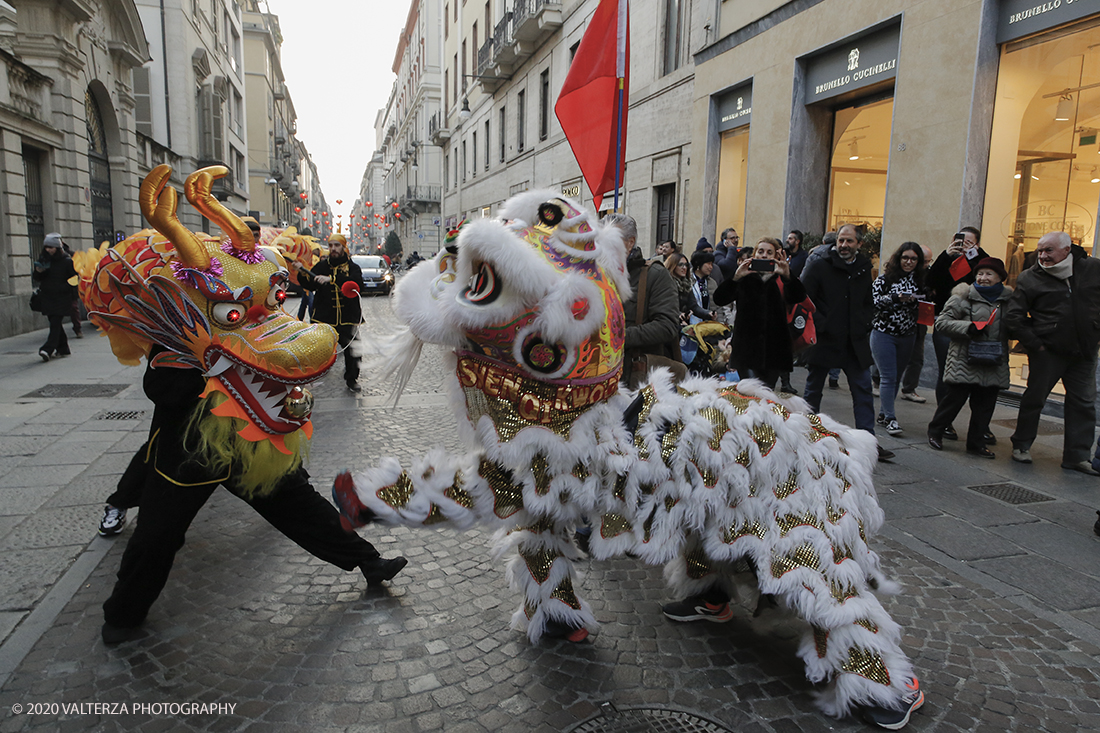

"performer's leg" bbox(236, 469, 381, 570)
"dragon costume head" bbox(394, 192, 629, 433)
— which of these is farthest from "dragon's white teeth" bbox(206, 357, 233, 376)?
"dragon costume head" bbox(394, 192, 629, 433)

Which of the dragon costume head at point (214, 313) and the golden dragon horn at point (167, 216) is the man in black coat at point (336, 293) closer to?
the dragon costume head at point (214, 313)

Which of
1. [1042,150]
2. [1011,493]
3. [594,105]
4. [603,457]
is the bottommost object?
[1011,493]

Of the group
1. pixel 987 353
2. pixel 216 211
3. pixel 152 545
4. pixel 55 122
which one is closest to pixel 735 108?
pixel 987 353

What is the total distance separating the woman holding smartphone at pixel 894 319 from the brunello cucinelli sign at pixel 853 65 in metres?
4.16

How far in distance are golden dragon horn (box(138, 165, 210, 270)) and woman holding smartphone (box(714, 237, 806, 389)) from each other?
383 centimetres

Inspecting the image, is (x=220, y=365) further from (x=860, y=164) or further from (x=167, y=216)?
(x=860, y=164)

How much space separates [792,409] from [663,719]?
48.7 inches

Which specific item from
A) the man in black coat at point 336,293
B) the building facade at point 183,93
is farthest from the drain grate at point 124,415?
the building facade at point 183,93

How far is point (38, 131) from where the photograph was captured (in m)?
12.1

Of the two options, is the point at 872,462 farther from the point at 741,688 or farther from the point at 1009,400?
the point at 1009,400

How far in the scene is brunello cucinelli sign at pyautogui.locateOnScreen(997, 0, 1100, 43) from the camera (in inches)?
276

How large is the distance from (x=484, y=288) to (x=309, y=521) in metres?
1.56

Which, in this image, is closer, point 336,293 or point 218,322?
point 218,322

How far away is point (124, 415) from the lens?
6523 millimetres
